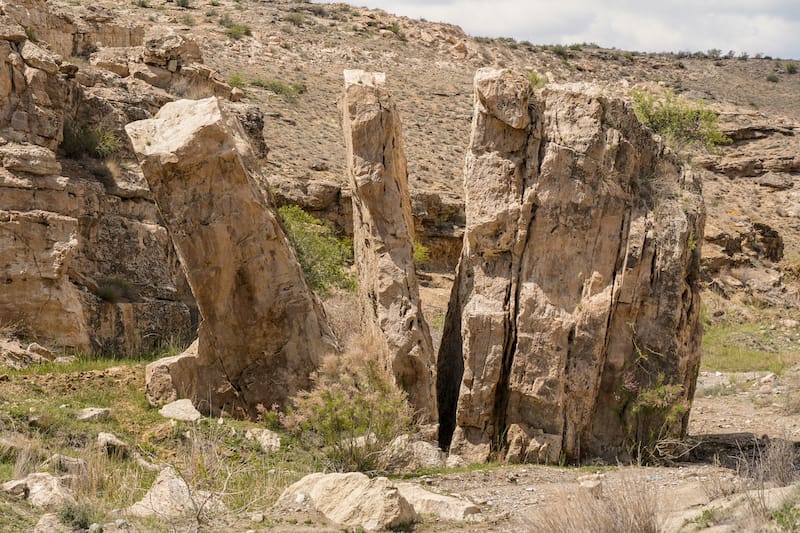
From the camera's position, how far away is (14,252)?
14.4 m

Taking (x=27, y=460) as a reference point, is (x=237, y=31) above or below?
above

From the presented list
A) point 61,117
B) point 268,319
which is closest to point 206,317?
point 268,319

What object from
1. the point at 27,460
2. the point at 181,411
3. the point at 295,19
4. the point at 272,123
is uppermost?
the point at 295,19

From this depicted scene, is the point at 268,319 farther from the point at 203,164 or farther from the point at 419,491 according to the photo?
the point at 419,491

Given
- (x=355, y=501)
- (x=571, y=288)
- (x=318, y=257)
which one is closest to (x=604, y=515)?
(x=355, y=501)

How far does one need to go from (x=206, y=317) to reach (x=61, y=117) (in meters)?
6.42

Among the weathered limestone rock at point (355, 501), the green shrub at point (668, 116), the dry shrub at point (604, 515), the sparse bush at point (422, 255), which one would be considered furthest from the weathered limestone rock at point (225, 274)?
the sparse bush at point (422, 255)

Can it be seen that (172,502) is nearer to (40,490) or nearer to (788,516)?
(40,490)

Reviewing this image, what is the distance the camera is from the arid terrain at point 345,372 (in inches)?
Result: 311

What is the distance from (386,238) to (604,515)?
276 inches

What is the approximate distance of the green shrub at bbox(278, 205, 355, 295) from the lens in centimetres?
2056

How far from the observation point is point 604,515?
21.5 feet

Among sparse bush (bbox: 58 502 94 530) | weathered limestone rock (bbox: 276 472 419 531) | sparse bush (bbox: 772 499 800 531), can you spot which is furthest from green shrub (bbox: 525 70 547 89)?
sparse bush (bbox: 58 502 94 530)

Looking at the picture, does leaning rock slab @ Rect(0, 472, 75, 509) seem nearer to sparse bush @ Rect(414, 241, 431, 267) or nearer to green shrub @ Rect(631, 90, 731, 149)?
green shrub @ Rect(631, 90, 731, 149)
